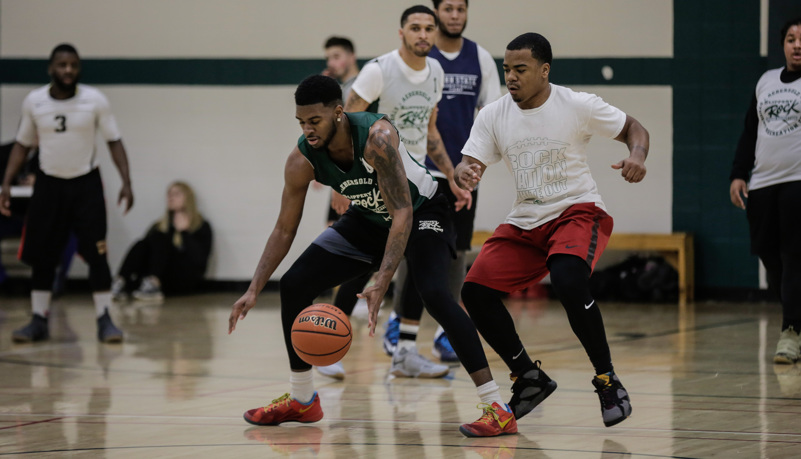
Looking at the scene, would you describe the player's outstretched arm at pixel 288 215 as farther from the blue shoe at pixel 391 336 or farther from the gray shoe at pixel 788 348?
the gray shoe at pixel 788 348

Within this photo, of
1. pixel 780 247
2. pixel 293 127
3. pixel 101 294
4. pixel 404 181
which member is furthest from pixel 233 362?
pixel 293 127

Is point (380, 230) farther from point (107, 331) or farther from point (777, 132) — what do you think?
point (107, 331)

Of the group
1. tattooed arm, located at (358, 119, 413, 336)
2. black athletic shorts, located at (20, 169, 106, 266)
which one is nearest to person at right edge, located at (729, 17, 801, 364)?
tattooed arm, located at (358, 119, 413, 336)

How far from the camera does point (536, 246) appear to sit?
4.65m

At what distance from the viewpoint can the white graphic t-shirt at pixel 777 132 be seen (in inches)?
248

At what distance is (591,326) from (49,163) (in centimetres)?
502

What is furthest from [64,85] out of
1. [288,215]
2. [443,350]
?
[288,215]

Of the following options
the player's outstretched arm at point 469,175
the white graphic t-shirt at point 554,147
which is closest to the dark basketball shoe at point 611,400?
the white graphic t-shirt at point 554,147

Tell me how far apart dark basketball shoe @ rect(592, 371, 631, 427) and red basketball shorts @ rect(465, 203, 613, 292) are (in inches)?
19.6

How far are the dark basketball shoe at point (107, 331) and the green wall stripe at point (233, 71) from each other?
414cm

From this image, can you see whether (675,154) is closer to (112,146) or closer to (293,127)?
(293,127)

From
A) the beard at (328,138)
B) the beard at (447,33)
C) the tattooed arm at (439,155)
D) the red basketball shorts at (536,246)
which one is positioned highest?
the beard at (447,33)

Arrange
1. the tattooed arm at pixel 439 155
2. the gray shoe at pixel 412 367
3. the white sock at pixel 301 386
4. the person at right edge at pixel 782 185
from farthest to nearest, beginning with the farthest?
the person at right edge at pixel 782 185
the tattooed arm at pixel 439 155
the gray shoe at pixel 412 367
the white sock at pixel 301 386

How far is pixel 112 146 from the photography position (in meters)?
8.13
